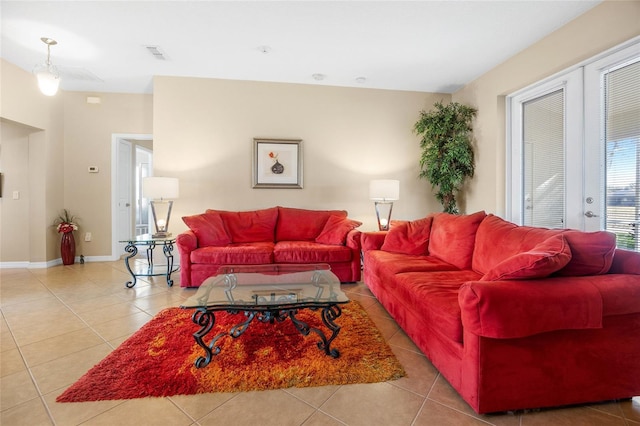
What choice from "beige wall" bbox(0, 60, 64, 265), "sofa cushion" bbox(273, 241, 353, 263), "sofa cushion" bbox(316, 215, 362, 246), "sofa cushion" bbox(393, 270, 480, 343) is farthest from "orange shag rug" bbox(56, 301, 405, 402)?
"beige wall" bbox(0, 60, 64, 265)

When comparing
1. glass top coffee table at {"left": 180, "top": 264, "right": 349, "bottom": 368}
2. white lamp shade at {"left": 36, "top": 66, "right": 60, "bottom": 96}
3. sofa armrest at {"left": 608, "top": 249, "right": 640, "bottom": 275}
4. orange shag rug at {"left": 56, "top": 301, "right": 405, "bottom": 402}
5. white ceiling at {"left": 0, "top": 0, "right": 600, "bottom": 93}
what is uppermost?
white ceiling at {"left": 0, "top": 0, "right": 600, "bottom": 93}

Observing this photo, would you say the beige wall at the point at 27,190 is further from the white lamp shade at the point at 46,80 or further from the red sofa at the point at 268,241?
the red sofa at the point at 268,241

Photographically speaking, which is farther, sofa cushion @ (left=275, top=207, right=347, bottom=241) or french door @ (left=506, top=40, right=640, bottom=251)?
sofa cushion @ (left=275, top=207, right=347, bottom=241)

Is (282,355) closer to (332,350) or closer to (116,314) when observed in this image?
(332,350)

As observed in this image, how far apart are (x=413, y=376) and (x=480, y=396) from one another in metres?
0.41

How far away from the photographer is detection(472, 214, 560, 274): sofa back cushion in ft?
5.88

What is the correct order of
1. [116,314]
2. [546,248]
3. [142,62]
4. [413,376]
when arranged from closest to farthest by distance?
[546,248] < [413,376] < [116,314] < [142,62]

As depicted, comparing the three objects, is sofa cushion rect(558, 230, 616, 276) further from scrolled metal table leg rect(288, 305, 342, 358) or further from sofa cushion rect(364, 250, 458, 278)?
scrolled metal table leg rect(288, 305, 342, 358)

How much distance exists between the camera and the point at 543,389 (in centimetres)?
133

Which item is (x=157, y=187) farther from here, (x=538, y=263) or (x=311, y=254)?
(x=538, y=263)

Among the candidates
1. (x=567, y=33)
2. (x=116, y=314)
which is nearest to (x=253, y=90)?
(x=116, y=314)

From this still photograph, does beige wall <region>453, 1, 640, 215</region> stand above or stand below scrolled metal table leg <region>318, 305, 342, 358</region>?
above

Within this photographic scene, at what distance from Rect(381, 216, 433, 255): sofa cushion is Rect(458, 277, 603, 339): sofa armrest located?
1.59 metres

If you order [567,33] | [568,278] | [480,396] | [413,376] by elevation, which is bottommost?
[413,376]
